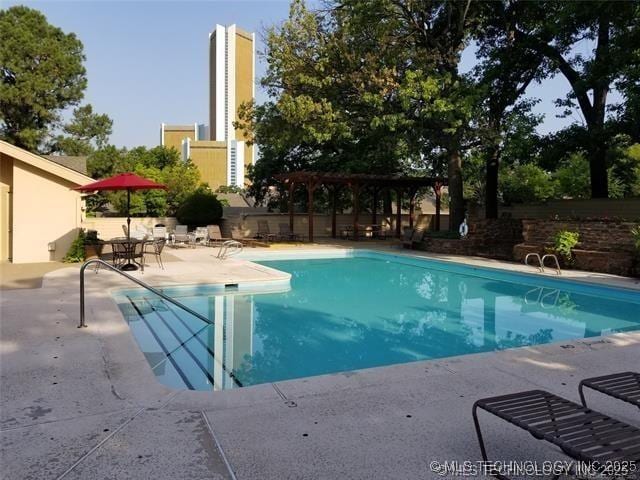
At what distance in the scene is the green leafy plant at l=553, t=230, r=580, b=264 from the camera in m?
13.1

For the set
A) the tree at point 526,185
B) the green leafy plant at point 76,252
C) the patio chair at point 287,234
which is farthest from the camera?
the tree at point 526,185

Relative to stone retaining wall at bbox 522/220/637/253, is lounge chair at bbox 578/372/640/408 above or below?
below

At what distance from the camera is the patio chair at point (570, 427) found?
2250 millimetres

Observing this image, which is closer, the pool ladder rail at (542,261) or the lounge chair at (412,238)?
the pool ladder rail at (542,261)

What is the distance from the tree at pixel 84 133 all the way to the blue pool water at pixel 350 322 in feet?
66.0

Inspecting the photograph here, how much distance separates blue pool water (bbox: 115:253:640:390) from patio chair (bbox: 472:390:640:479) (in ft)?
10.2

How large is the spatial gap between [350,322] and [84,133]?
2466 cm

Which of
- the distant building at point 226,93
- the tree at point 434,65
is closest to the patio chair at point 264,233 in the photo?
the tree at point 434,65

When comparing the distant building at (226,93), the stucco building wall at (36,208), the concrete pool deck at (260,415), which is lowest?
the concrete pool deck at (260,415)

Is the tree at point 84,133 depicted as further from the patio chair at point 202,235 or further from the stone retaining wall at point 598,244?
the stone retaining wall at point 598,244

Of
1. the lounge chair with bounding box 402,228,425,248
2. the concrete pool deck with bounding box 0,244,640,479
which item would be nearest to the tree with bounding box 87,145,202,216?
the lounge chair with bounding box 402,228,425,248

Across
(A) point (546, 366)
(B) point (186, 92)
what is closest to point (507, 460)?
Answer: (A) point (546, 366)

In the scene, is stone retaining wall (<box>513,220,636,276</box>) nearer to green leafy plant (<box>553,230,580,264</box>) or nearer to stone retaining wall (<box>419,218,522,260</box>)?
green leafy plant (<box>553,230,580,264</box>)

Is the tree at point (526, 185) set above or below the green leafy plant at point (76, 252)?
above
